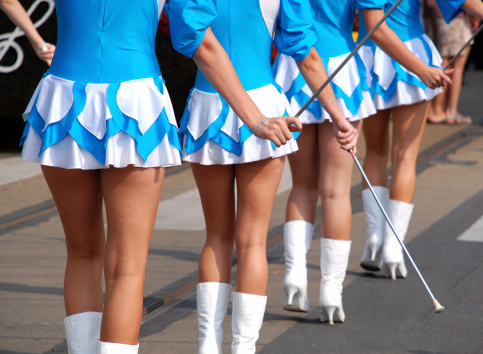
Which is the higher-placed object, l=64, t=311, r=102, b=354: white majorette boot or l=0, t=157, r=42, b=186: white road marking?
l=64, t=311, r=102, b=354: white majorette boot

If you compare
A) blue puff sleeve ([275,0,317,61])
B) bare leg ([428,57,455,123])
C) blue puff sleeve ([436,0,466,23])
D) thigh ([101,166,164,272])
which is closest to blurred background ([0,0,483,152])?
bare leg ([428,57,455,123])

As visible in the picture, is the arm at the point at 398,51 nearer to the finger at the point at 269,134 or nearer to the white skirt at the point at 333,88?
the white skirt at the point at 333,88

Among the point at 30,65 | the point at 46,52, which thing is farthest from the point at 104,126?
the point at 30,65

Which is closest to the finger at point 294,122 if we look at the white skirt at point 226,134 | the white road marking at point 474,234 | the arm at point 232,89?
the arm at point 232,89

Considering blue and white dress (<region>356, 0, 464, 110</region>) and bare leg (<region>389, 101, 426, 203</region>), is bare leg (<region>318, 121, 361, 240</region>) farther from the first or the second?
bare leg (<region>389, 101, 426, 203</region>)

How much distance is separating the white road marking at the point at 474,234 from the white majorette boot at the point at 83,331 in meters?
3.59

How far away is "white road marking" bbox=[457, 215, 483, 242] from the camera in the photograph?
19.7ft

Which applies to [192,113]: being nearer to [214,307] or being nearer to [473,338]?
[214,307]

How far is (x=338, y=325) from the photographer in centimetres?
423

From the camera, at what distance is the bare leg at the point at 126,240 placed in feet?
9.02

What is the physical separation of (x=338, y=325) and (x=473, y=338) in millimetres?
→ 641

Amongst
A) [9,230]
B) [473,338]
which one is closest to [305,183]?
[473,338]

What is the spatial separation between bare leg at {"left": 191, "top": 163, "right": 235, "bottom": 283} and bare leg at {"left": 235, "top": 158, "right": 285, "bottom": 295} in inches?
2.0

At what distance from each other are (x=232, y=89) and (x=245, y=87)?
369 mm
